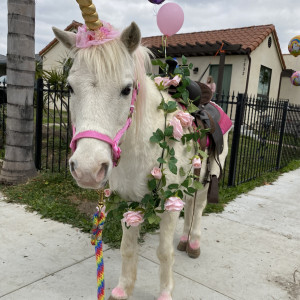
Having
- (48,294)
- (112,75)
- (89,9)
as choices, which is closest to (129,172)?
(112,75)

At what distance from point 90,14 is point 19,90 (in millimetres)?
3494

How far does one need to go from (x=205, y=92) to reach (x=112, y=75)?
1686 mm

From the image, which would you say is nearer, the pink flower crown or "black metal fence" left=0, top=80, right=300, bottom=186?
the pink flower crown

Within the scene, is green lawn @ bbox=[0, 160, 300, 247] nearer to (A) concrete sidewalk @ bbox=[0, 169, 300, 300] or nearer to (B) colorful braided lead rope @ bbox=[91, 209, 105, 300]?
(A) concrete sidewalk @ bbox=[0, 169, 300, 300]

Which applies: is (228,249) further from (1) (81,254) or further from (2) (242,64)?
(2) (242,64)

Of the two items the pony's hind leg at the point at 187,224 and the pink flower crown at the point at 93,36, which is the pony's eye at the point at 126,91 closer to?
the pink flower crown at the point at 93,36

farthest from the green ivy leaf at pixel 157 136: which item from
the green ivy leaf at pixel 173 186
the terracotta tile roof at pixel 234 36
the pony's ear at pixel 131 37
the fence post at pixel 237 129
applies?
the terracotta tile roof at pixel 234 36

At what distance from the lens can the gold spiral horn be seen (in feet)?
5.09

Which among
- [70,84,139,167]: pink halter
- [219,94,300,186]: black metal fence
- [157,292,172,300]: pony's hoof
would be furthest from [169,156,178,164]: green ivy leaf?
[219,94,300,186]: black metal fence

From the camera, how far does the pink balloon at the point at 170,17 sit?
110 inches

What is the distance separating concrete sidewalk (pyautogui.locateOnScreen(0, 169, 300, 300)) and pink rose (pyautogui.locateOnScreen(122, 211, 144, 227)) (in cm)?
79

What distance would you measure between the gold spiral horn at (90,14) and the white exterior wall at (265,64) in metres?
11.9

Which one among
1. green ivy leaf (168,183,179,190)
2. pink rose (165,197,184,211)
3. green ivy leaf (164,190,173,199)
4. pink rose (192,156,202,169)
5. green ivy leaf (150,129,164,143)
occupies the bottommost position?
pink rose (165,197,184,211)

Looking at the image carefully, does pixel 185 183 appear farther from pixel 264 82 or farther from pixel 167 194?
pixel 264 82
